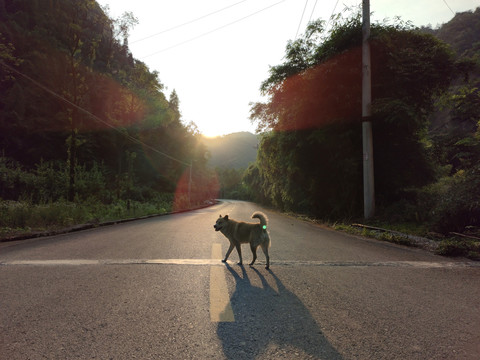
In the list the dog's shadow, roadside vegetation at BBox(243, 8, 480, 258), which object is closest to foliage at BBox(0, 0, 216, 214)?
roadside vegetation at BBox(243, 8, 480, 258)

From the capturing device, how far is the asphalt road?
7.16 feet

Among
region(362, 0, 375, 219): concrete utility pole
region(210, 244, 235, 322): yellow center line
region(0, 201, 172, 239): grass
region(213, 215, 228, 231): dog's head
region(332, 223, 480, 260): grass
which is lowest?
region(332, 223, 480, 260): grass

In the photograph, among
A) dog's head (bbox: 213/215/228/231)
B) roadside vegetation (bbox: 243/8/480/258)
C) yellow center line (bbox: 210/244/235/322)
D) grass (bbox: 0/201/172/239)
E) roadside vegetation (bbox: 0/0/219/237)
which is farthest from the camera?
roadside vegetation (bbox: 0/0/219/237)

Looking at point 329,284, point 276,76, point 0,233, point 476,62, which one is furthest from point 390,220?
point 0,233

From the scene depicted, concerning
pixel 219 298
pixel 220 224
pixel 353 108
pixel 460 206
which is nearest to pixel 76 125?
pixel 220 224

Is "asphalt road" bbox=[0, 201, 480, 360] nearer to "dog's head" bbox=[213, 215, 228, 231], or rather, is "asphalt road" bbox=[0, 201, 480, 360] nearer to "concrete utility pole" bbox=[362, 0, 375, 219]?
"dog's head" bbox=[213, 215, 228, 231]

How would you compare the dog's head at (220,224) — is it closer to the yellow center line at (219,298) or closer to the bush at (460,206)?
the yellow center line at (219,298)

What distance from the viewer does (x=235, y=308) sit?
299 cm

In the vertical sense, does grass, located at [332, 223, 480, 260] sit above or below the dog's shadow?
below

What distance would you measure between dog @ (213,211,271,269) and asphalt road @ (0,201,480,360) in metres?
0.38

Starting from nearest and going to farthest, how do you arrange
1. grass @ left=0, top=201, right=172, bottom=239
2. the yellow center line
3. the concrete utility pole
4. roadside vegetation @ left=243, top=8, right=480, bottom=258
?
1. the yellow center line
2. grass @ left=0, top=201, right=172, bottom=239
3. roadside vegetation @ left=243, top=8, right=480, bottom=258
4. the concrete utility pole

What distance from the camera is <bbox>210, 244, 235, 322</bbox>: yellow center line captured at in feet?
9.07

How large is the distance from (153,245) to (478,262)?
24.2ft

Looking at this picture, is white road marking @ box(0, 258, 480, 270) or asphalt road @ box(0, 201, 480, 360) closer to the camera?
asphalt road @ box(0, 201, 480, 360)
